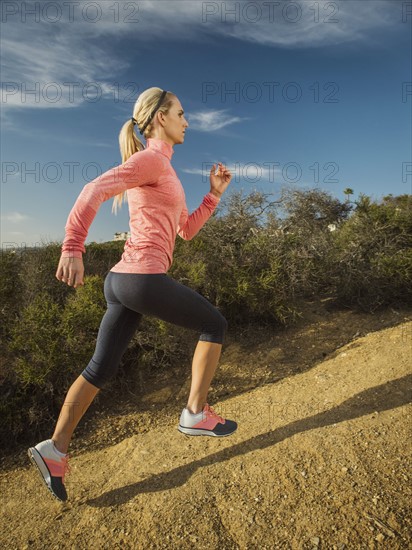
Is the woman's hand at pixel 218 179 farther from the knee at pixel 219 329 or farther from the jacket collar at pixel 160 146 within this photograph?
the knee at pixel 219 329

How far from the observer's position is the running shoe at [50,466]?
2.57 meters

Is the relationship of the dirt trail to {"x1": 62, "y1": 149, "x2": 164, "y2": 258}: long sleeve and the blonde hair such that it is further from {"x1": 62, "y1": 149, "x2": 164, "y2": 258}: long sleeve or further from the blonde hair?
the blonde hair

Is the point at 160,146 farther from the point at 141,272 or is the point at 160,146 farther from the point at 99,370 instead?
the point at 99,370

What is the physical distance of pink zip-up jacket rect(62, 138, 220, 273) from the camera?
7.41 feet

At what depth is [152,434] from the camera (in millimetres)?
3660

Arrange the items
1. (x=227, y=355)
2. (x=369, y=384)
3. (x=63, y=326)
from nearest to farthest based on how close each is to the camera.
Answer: (x=369, y=384) < (x=63, y=326) < (x=227, y=355)

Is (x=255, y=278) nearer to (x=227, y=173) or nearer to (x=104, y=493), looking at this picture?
(x=227, y=173)

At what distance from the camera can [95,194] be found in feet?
7.46

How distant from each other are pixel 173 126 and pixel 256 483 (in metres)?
2.41

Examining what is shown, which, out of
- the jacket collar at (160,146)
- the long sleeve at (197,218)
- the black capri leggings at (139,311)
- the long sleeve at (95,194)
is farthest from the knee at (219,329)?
the jacket collar at (160,146)

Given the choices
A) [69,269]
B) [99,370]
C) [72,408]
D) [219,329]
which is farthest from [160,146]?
[72,408]

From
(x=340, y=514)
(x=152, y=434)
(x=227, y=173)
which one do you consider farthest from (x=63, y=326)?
(x=340, y=514)

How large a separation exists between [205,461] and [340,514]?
102cm

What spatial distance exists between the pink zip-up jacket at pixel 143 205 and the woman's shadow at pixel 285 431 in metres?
1.49
